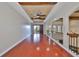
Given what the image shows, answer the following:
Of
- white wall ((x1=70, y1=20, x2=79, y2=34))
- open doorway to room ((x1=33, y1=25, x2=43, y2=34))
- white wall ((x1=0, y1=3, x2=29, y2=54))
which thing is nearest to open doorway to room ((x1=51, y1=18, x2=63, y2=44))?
white wall ((x1=70, y1=20, x2=79, y2=34))

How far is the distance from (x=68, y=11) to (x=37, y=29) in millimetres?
21845

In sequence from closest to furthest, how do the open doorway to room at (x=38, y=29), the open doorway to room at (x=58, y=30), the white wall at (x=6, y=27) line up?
the white wall at (x=6, y=27), the open doorway to room at (x=58, y=30), the open doorway to room at (x=38, y=29)

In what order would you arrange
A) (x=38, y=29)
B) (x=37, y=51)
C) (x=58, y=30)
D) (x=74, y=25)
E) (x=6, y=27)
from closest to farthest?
(x=6, y=27) → (x=37, y=51) → (x=58, y=30) → (x=74, y=25) → (x=38, y=29)

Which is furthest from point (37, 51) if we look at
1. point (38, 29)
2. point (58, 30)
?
point (38, 29)

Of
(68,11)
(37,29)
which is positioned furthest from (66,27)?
(37,29)

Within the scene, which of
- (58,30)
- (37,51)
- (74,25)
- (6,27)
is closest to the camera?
(6,27)

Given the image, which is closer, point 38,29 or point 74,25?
point 74,25

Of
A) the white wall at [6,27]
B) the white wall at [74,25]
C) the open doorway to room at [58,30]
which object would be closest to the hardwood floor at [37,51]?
the white wall at [6,27]

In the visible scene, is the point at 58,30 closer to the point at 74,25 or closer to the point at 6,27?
the point at 74,25

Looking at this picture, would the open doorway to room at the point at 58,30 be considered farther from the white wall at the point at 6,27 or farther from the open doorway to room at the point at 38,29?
the open doorway to room at the point at 38,29

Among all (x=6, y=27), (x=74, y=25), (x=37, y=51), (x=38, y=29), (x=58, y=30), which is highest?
(x=74, y=25)

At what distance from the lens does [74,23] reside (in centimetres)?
1367

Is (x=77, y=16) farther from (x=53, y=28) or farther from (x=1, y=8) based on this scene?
(x=1, y=8)

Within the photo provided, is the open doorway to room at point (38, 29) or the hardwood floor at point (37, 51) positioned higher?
the open doorway to room at point (38, 29)
